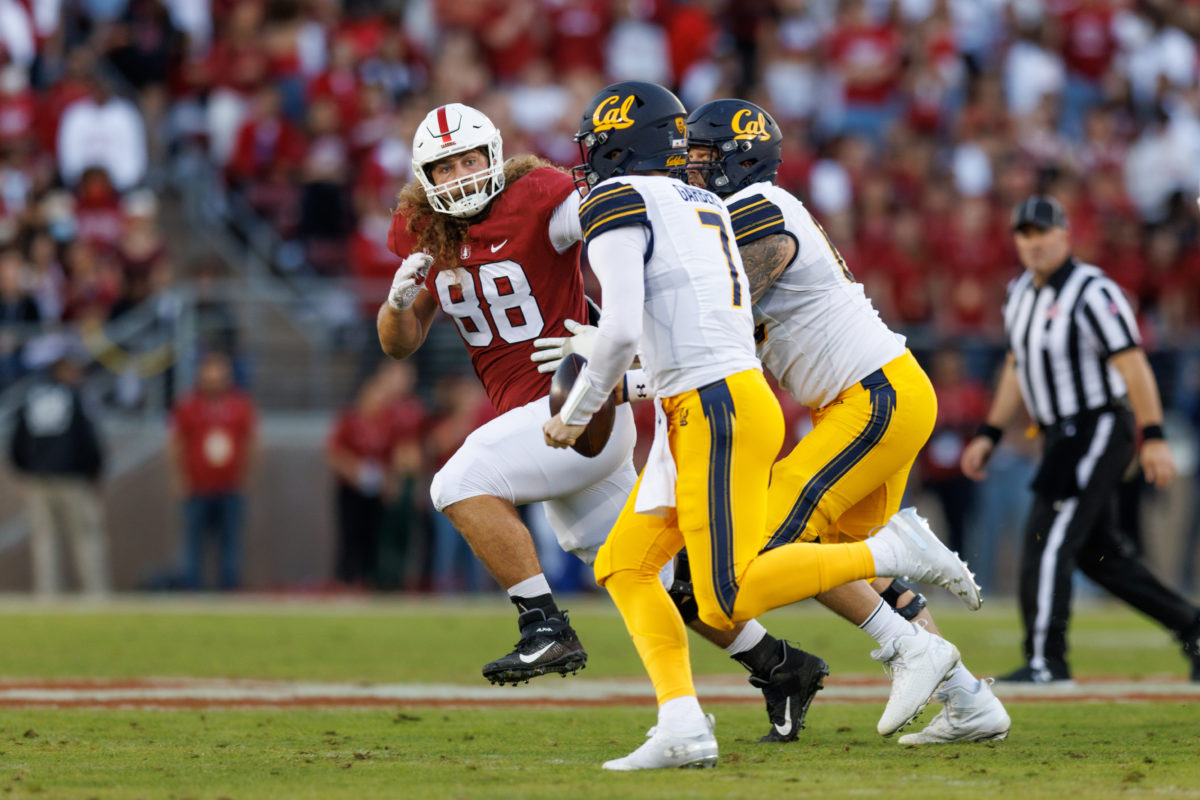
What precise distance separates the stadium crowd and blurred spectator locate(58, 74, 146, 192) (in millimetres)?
21

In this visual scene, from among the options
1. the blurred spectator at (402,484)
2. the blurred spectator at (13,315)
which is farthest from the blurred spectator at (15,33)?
the blurred spectator at (402,484)

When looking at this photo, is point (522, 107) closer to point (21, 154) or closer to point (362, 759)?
point (21, 154)

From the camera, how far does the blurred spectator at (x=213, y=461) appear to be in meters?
13.2

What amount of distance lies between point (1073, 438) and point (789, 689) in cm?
249

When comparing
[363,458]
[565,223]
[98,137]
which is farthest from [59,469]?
[565,223]

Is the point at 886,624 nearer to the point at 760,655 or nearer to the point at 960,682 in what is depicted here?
the point at 960,682

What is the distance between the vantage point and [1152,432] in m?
7.27

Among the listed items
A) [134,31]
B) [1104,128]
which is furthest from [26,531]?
[1104,128]

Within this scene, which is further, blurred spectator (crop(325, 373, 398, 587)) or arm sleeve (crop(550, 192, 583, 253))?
blurred spectator (crop(325, 373, 398, 587))

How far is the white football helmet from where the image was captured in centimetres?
544

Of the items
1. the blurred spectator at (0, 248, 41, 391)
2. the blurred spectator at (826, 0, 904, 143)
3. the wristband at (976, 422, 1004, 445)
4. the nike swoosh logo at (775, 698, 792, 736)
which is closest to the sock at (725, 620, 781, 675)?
the nike swoosh logo at (775, 698, 792, 736)

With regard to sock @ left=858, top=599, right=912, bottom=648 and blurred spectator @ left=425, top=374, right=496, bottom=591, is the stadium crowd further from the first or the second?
sock @ left=858, top=599, right=912, bottom=648

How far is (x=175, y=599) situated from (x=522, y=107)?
540cm

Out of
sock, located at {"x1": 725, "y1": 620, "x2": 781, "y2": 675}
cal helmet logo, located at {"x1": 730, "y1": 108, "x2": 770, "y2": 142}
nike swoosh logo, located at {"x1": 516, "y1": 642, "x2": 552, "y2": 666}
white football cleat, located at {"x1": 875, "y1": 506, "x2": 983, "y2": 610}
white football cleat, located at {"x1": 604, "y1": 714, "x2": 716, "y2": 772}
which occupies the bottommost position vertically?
white football cleat, located at {"x1": 604, "y1": 714, "x2": 716, "y2": 772}
